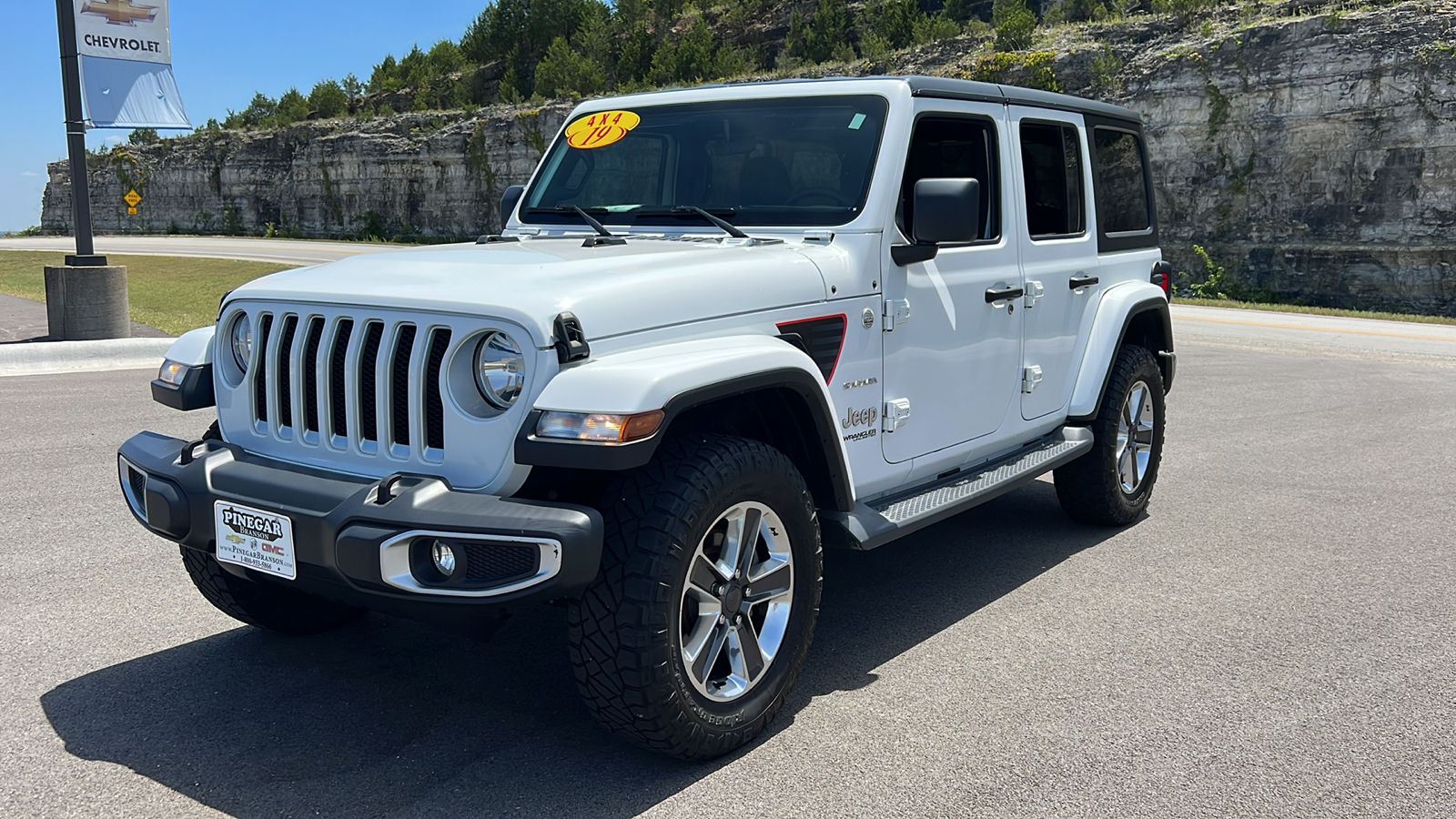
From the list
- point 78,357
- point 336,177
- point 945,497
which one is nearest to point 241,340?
point 945,497

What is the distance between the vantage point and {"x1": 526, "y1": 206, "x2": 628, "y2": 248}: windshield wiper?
4.13 meters

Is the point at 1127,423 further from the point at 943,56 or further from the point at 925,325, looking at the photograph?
the point at 943,56

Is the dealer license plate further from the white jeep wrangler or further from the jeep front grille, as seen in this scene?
the jeep front grille

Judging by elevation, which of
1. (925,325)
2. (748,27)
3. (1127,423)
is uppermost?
(748,27)

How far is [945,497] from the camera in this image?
14.5ft

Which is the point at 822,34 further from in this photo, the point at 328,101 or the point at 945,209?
the point at 945,209

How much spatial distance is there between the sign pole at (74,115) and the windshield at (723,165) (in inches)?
405

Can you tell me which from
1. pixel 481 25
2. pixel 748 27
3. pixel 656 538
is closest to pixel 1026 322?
pixel 656 538

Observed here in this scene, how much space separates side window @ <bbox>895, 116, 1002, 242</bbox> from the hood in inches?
24.4

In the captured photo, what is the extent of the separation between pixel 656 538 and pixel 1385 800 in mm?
2109

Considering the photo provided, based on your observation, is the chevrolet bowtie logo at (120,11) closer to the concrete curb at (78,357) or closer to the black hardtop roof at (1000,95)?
the concrete curb at (78,357)

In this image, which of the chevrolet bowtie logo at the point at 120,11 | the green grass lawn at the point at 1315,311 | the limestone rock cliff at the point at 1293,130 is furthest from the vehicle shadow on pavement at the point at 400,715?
the limestone rock cliff at the point at 1293,130

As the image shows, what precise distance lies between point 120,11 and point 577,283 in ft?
42.0

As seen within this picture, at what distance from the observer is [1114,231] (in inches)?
235
